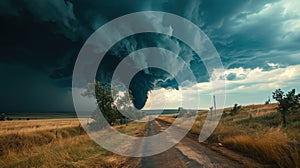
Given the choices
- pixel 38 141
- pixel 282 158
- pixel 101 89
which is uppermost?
pixel 101 89

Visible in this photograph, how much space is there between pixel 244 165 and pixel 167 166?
251 centimetres

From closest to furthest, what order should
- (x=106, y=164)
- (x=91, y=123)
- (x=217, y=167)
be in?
(x=217, y=167), (x=106, y=164), (x=91, y=123)

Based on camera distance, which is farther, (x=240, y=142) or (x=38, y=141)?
(x=38, y=141)

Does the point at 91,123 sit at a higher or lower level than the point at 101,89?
lower

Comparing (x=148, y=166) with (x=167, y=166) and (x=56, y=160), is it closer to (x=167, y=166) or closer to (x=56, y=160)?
(x=167, y=166)

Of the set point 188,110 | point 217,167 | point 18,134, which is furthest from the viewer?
point 188,110

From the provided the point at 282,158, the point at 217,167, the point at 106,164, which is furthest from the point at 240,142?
the point at 106,164

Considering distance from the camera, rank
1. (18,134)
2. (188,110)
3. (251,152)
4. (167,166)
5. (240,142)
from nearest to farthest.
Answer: (167,166), (251,152), (240,142), (18,134), (188,110)

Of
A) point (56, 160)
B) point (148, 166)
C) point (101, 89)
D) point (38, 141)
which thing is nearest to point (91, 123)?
point (101, 89)

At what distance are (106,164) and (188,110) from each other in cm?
4958

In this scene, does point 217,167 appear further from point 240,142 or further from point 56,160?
point 56,160

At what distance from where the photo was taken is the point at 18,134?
1520 centimetres

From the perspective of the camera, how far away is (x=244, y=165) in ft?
18.8

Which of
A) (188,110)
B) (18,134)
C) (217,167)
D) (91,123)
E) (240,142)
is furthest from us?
(188,110)
